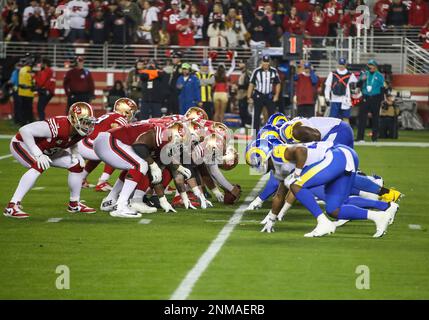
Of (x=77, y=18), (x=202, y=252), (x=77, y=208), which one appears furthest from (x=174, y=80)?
(x=202, y=252)

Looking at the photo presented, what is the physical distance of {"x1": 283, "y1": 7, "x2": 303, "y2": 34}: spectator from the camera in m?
29.3

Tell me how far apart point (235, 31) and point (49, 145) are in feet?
57.5

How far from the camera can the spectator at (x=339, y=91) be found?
24.0 m

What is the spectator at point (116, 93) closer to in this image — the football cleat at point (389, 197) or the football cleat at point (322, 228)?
the football cleat at point (389, 197)

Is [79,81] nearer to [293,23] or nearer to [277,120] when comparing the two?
[293,23]

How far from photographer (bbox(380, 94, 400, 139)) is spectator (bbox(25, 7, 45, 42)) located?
31.5ft

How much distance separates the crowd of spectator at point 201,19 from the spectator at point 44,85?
2444mm

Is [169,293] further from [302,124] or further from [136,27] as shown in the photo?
[136,27]

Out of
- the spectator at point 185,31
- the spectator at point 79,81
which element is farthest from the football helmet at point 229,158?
the spectator at point 185,31

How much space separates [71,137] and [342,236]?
337cm

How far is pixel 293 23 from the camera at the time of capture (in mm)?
29359

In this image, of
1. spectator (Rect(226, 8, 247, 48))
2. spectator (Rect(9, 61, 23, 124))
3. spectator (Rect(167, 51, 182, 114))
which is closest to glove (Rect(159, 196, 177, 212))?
spectator (Rect(167, 51, 182, 114))

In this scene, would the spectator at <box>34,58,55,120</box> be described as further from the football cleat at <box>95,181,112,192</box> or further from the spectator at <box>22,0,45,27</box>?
the football cleat at <box>95,181,112,192</box>
